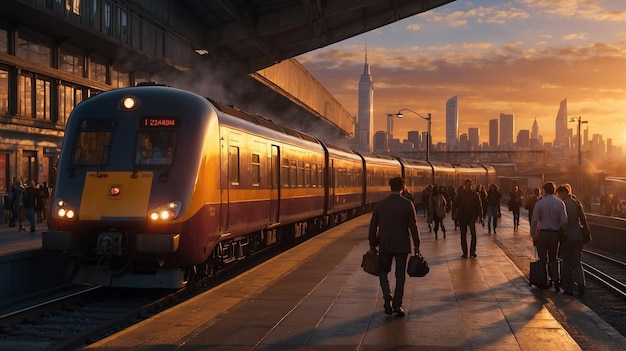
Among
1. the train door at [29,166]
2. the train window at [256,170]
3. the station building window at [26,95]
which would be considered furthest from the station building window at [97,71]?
the train window at [256,170]

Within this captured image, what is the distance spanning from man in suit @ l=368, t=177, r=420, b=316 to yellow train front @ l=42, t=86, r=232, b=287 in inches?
135

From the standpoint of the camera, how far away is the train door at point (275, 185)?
17.4m

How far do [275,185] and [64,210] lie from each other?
22.1 feet

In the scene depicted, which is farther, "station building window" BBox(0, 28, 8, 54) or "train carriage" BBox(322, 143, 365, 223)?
"train carriage" BBox(322, 143, 365, 223)

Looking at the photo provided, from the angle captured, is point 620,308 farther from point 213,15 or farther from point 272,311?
point 213,15

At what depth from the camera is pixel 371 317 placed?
30.5 ft

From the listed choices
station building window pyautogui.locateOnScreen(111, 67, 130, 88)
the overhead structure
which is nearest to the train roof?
station building window pyautogui.locateOnScreen(111, 67, 130, 88)

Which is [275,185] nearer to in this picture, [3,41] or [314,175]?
[314,175]

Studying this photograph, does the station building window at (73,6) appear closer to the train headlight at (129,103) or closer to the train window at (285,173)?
the train window at (285,173)

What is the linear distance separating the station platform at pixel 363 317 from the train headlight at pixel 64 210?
264 centimetres

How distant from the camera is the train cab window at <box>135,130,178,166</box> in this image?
11.9 m

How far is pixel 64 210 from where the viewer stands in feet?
38.5

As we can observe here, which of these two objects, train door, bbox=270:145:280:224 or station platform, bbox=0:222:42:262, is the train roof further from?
station platform, bbox=0:222:42:262

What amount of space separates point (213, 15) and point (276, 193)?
18914mm
